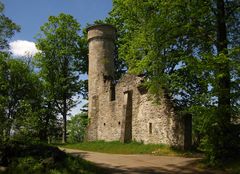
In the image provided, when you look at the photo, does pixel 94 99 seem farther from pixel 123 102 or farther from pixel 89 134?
pixel 123 102

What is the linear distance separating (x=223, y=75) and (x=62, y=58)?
87.7ft

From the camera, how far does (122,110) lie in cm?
2527

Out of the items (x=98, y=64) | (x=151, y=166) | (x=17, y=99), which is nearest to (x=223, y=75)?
(x=151, y=166)

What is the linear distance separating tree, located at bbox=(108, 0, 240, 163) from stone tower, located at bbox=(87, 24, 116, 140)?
42.6 feet

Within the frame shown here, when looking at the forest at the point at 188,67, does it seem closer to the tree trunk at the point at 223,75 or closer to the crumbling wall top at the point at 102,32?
the tree trunk at the point at 223,75

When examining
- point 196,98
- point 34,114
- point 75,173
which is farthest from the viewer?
point 34,114

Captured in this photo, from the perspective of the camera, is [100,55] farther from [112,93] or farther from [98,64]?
[112,93]

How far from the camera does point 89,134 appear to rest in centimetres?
3055

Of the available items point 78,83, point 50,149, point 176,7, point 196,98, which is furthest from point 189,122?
point 78,83

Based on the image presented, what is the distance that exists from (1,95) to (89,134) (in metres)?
15.2

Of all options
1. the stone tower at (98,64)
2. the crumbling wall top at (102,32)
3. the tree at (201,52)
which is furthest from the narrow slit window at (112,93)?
the tree at (201,52)

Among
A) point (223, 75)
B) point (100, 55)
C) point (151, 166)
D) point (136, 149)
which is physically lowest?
point (151, 166)

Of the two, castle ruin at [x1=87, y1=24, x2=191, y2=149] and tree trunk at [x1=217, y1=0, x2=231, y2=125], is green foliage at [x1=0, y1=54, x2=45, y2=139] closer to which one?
castle ruin at [x1=87, y1=24, x2=191, y2=149]

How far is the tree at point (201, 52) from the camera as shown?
1362 cm
